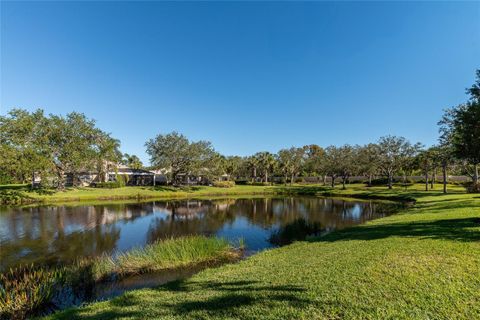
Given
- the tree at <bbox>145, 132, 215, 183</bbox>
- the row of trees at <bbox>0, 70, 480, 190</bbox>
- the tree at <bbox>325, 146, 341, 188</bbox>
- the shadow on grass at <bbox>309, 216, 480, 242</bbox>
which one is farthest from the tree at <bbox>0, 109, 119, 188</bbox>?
the tree at <bbox>325, 146, 341, 188</bbox>

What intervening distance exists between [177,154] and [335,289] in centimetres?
5610

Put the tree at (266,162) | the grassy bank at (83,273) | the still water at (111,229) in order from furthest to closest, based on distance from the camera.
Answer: the tree at (266,162)
the still water at (111,229)
the grassy bank at (83,273)

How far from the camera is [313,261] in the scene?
9.80 m

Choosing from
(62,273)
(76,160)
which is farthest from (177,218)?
(76,160)

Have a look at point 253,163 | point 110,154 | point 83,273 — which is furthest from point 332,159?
point 83,273

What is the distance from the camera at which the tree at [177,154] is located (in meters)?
60.4

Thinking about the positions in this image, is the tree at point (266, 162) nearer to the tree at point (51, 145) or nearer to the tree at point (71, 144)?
the tree at point (51, 145)

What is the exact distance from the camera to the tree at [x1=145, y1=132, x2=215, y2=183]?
6041 cm

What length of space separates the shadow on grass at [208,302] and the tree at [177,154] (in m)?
53.4

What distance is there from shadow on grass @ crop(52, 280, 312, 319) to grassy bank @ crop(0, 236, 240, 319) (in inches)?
92.3

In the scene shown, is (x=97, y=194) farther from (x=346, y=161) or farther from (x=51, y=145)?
(x=346, y=161)

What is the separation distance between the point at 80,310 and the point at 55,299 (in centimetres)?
347

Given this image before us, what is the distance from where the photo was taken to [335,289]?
6.67 metres

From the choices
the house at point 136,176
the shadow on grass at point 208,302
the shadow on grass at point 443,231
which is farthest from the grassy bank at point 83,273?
the house at point 136,176
